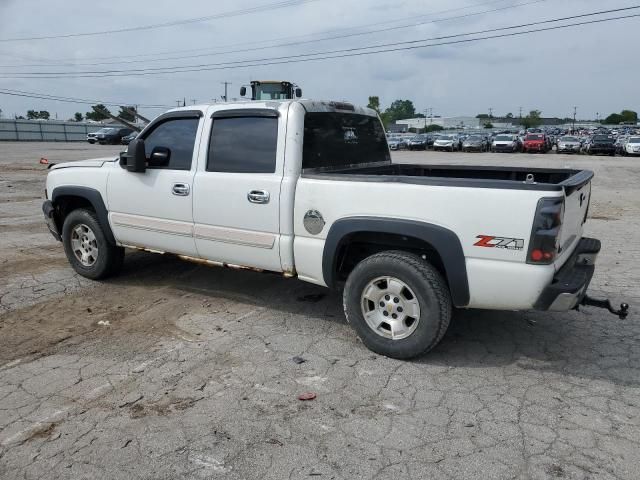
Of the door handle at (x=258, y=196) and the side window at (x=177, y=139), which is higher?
the side window at (x=177, y=139)

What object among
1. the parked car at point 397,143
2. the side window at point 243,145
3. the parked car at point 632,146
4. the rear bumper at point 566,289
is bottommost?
the parked car at point 397,143

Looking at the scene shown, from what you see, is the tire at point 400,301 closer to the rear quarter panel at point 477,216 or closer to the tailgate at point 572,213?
the rear quarter panel at point 477,216

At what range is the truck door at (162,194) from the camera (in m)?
5.05

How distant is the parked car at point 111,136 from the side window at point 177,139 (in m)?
39.9

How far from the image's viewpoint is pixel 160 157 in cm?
521

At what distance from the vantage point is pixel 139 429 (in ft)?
10.5

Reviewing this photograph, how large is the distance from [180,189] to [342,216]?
174cm

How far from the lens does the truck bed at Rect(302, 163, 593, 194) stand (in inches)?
142

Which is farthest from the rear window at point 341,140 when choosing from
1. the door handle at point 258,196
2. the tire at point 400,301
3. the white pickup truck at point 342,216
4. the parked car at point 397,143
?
the parked car at point 397,143

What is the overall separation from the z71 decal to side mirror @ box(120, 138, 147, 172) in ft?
10.7

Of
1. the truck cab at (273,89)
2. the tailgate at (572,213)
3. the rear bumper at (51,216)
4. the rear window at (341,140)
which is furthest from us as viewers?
the truck cab at (273,89)

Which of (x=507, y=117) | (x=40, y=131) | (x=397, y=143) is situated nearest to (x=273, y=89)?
(x=397, y=143)

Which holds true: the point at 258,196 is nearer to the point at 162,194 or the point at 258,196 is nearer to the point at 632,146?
the point at 162,194

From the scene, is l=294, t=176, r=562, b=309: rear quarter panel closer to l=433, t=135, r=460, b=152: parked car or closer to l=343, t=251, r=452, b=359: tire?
l=343, t=251, r=452, b=359: tire
